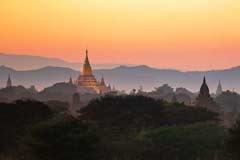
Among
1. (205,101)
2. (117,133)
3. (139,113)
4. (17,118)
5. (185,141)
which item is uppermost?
Result: (205,101)

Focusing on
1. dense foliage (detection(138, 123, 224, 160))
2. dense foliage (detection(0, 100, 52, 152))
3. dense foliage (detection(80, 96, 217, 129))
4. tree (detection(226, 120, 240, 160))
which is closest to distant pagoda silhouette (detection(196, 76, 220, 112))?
dense foliage (detection(80, 96, 217, 129))

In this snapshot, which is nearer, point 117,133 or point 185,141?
point 185,141

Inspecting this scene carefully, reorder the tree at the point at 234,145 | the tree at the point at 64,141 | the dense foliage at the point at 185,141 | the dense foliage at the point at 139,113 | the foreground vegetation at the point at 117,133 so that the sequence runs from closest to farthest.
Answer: the tree at the point at 64,141 < the foreground vegetation at the point at 117,133 < the tree at the point at 234,145 < the dense foliage at the point at 185,141 < the dense foliage at the point at 139,113

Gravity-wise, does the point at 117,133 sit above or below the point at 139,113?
below

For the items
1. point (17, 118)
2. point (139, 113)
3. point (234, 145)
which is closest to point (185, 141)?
point (234, 145)

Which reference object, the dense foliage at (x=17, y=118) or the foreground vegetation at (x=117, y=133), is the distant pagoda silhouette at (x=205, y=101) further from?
the dense foliage at (x=17, y=118)

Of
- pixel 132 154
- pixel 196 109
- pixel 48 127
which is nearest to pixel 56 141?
pixel 48 127

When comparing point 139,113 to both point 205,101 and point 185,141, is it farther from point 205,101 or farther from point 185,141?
point 205,101

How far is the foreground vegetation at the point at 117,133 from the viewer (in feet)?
98.1

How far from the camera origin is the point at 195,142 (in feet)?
122

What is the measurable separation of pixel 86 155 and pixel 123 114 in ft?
54.1

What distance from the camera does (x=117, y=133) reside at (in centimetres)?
4144

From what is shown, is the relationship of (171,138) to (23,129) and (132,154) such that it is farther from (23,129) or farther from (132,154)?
(23,129)

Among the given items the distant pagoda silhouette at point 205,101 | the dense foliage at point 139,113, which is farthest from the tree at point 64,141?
the distant pagoda silhouette at point 205,101
